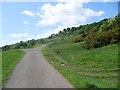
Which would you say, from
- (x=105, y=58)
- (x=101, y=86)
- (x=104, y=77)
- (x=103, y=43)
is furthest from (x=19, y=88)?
(x=103, y=43)

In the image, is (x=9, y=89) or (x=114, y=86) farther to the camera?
(x=114, y=86)

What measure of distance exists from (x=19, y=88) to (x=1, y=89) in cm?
88

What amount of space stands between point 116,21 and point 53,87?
3556 cm

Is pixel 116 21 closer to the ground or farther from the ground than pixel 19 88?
farther from the ground

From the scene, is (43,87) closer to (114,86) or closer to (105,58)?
(114,86)

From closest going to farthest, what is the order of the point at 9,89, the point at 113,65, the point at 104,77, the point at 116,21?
1. the point at 9,89
2. the point at 104,77
3. the point at 113,65
4. the point at 116,21

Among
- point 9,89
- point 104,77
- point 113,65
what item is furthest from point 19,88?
point 113,65

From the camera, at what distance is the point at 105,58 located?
2791 cm

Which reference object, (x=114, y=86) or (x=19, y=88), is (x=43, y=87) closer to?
(x=19, y=88)

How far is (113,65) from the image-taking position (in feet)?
77.4

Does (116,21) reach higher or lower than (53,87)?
higher

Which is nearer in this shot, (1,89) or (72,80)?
(1,89)

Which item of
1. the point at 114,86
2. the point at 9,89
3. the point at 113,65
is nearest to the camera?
the point at 9,89

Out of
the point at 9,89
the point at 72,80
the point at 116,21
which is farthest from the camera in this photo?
the point at 116,21
